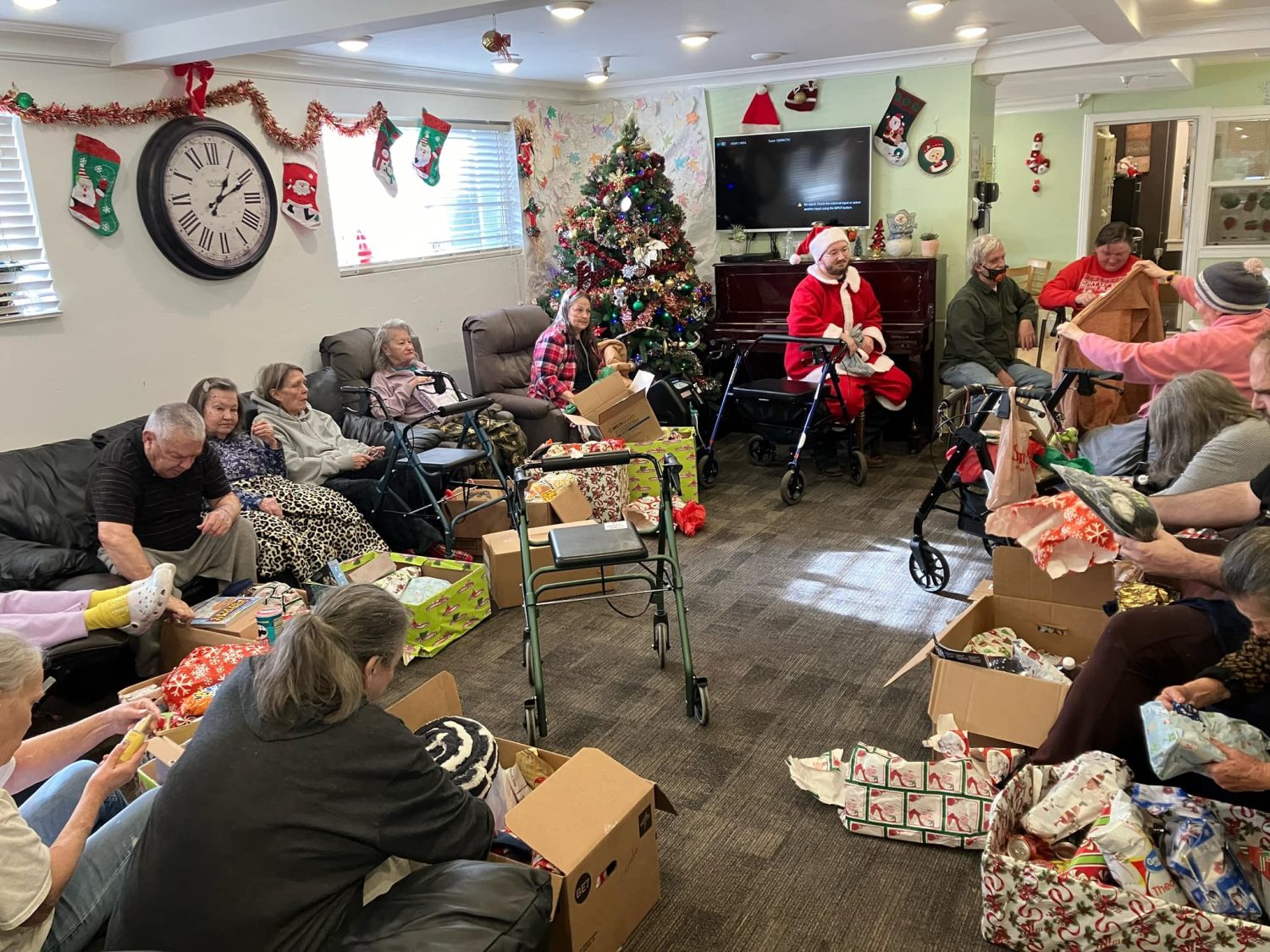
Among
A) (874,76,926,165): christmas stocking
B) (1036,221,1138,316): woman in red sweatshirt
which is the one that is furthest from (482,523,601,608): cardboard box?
(874,76,926,165): christmas stocking

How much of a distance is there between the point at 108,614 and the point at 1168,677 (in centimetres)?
295

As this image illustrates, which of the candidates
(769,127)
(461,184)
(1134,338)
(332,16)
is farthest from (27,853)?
(769,127)

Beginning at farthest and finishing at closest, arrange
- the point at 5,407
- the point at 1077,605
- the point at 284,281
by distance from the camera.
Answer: the point at 284,281
the point at 5,407
the point at 1077,605

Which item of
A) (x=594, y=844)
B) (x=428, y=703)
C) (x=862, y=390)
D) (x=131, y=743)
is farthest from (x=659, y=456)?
(x=131, y=743)

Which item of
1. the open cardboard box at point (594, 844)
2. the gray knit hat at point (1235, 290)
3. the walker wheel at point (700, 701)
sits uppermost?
the gray knit hat at point (1235, 290)

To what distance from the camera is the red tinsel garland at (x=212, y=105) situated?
3875mm

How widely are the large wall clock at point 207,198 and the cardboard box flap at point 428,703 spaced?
112 inches

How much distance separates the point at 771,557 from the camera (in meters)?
4.42

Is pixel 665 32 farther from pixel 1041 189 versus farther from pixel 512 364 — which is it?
pixel 1041 189

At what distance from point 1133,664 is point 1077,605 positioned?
28.6 inches

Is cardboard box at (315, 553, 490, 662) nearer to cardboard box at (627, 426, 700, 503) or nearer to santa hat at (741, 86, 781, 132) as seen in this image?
cardboard box at (627, 426, 700, 503)

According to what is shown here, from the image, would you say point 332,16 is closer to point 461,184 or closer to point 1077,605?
point 461,184

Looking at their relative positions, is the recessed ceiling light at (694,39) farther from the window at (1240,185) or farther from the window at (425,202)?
the window at (1240,185)

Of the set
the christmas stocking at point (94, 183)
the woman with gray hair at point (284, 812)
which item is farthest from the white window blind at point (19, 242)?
the woman with gray hair at point (284, 812)
